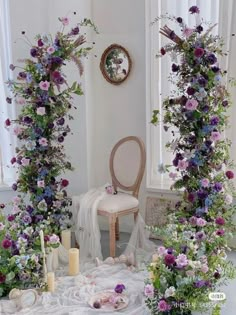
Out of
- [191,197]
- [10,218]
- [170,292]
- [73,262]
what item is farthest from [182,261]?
[10,218]

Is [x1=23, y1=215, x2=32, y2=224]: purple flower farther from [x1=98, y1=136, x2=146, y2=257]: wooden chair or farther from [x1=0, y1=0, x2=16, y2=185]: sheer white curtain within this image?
[x1=0, y1=0, x2=16, y2=185]: sheer white curtain

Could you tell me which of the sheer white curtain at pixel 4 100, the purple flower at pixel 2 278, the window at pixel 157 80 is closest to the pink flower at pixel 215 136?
the window at pixel 157 80

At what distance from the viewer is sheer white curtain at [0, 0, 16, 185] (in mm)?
4434

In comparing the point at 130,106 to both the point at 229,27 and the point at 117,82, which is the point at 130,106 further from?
the point at 229,27

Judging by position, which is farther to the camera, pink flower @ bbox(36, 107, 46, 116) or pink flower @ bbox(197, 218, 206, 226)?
pink flower @ bbox(36, 107, 46, 116)

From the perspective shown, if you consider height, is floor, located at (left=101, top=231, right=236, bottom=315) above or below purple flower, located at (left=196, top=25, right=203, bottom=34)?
below

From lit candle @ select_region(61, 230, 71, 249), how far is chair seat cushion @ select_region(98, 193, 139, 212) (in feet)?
1.14

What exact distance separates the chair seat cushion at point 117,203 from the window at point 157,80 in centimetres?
42

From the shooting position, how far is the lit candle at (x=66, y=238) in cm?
374

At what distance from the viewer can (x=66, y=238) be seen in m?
3.75

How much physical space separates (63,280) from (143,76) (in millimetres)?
2139

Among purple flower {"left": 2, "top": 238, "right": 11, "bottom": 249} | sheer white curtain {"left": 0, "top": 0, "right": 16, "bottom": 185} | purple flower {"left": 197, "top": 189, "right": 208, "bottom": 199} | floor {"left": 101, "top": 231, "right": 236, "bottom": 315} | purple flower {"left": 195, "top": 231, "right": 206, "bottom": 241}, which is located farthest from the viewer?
sheer white curtain {"left": 0, "top": 0, "right": 16, "bottom": 185}

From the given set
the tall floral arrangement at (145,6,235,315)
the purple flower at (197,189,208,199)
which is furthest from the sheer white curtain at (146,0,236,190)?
the purple flower at (197,189,208,199)

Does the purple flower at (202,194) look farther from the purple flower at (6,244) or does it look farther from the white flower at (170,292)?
the purple flower at (6,244)
